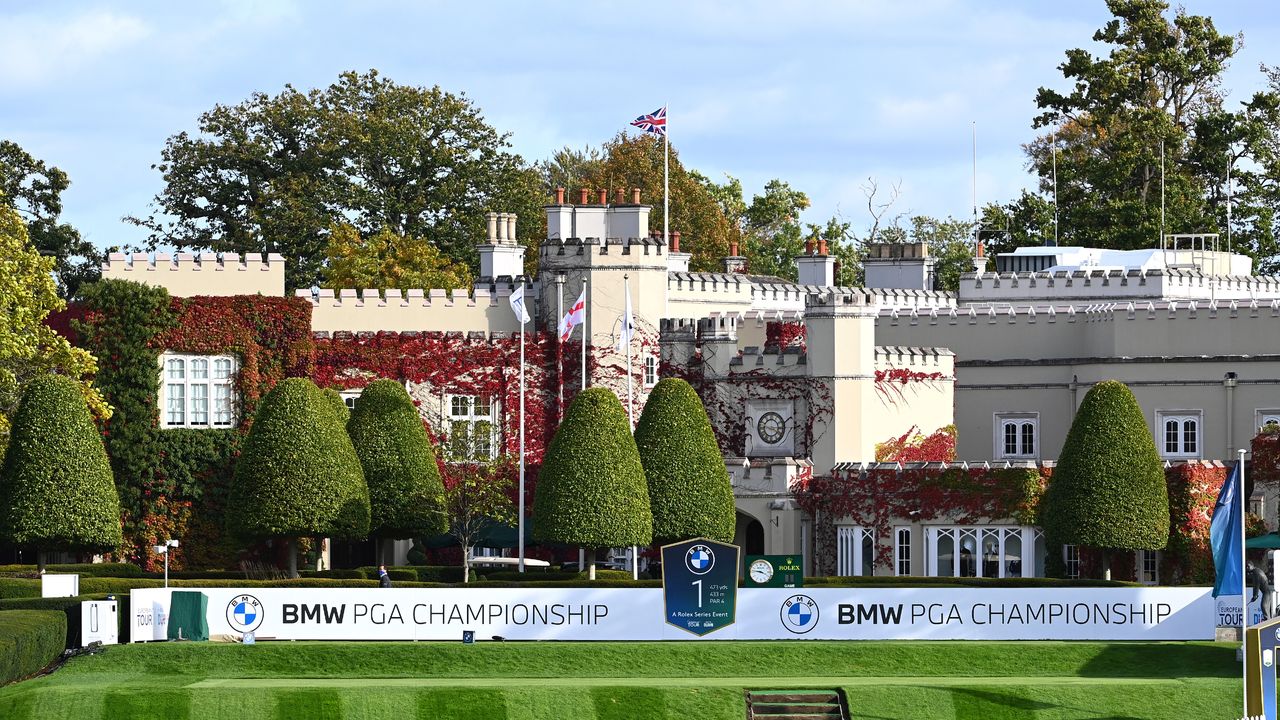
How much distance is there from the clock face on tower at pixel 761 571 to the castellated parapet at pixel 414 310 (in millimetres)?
20300

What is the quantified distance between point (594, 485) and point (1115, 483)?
11.6 meters

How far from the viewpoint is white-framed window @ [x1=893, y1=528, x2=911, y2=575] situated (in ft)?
197

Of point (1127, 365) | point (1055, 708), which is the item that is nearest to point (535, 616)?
point (1055, 708)

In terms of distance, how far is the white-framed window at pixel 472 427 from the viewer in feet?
210

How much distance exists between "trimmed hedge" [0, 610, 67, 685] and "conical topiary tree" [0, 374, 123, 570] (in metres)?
11.5

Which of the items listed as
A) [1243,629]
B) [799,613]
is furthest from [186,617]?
[1243,629]

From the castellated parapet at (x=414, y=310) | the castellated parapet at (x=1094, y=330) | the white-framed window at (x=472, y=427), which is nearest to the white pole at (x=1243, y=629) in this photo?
the castellated parapet at (x=1094, y=330)

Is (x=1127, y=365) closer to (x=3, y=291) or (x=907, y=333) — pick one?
(x=907, y=333)

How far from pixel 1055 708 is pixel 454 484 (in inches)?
977

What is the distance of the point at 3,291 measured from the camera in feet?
186

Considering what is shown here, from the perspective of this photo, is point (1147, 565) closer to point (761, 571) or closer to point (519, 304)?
point (761, 571)

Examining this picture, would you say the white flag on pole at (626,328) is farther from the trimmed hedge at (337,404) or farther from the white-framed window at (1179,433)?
the white-framed window at (1179,433)

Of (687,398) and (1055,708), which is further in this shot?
(687,398)

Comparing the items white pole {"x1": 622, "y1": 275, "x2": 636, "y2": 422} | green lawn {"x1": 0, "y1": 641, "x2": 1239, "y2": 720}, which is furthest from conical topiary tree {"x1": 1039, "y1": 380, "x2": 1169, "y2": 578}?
green lawn {"x1": 0, "y1": 641, "x2": 1239, "y2": 720}
